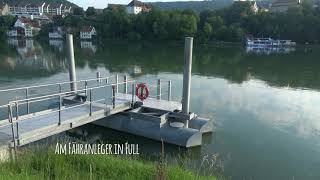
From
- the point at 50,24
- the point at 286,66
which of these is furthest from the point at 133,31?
the point at 286,66

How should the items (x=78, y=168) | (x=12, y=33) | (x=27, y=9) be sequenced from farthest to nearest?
(x=27, y=9) → (x=12, y=33) → (x=78, y=168)

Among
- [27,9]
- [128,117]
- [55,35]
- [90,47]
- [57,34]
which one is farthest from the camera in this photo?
[27,9]

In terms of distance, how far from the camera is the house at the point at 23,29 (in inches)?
4062

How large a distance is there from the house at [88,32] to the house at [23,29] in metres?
22.3

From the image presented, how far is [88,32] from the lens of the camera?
8769 cm

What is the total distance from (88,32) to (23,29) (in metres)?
27.6

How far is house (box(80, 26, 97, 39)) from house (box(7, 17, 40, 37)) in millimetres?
22282

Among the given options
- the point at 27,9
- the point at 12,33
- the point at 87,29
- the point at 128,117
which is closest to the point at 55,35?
the point at 87,29

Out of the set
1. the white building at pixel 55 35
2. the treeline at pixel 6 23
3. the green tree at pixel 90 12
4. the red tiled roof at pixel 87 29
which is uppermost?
the green tree at pixel 90 12

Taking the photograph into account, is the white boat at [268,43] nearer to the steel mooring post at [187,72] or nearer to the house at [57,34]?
the house at [57,34]

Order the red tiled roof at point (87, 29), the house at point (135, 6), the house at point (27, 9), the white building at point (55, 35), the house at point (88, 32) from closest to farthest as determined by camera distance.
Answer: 1. the house at point (88, 32)
2. the red tiled roof at point (87, 29)
3. the white building at point (55, 35)
4. the house at point (135, 6)
5. the house at point (27, 9)

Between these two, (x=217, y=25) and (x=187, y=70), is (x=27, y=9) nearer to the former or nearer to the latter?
(x=217, y=25)

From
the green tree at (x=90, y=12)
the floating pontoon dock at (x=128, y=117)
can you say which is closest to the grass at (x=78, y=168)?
the floating pontoon dock at (x=128, y=117)

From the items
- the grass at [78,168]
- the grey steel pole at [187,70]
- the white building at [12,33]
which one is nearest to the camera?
the grass at [78,168]
